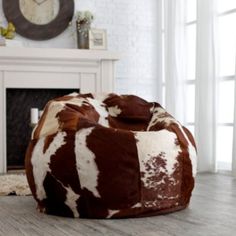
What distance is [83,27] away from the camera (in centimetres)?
581

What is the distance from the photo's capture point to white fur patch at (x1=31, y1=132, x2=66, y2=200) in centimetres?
271

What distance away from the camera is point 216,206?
3.13 meters

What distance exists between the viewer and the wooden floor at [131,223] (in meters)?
2.41

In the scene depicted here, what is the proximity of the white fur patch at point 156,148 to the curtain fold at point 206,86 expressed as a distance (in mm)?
2308

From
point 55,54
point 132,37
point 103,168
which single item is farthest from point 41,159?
point 132,37

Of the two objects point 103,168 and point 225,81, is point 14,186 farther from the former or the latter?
point 225,81

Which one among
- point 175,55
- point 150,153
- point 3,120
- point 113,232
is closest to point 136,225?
point 113,232

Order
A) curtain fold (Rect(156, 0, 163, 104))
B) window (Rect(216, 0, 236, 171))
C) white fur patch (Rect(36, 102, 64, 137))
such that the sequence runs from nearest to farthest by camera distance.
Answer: white fur patch (Rect(36, 102, 64, 137)), window (Rect(216, 0, 236, 171)), curtain fold (Rect(156, 0, 163, 104))

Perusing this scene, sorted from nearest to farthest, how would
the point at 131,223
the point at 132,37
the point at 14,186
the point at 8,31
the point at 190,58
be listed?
the point at 131,223, the point at 14,186, the point at 8,31, the point at 190,58, the point at 132,37

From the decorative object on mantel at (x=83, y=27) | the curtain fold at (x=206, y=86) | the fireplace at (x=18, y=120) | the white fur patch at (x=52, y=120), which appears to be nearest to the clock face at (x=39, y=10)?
the decorative object on mantel at (x=83, y=27)

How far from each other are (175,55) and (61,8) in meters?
1.35

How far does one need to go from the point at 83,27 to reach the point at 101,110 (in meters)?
2.70

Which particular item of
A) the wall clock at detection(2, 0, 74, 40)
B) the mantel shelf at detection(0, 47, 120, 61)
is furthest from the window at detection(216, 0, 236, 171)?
the wall clock at detection(2, 0, 74, 40)

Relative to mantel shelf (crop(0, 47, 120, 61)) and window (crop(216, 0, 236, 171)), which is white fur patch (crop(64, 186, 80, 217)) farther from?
mantel shelf (crop(0, 47, 120, 61))
